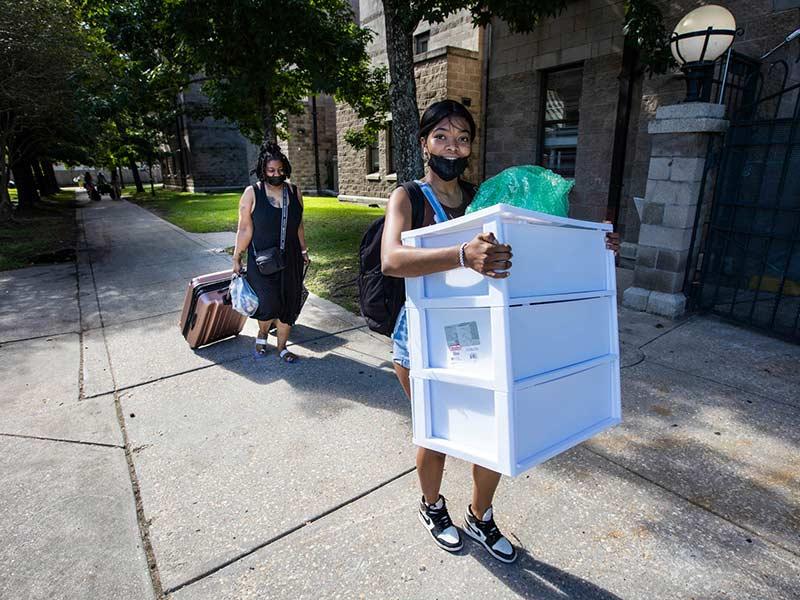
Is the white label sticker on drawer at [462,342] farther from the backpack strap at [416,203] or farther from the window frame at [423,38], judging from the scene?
the window frame at [423,38]

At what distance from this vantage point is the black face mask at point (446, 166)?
1981 millimetres

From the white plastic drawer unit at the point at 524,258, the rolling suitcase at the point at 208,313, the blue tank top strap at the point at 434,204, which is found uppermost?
the blue tank top strap at the point at 434,204

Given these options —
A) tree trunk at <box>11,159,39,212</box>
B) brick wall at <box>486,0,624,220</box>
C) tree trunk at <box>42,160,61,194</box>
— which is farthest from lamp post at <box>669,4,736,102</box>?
tree trunk at <box>42,160,61,194</box>

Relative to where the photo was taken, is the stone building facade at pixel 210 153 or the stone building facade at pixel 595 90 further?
the stone building facade at pixel 210 153

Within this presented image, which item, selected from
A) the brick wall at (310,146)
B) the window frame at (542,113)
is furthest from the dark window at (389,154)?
the brick wall at (310,146)

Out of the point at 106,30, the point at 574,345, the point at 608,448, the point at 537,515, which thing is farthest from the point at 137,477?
the point at 106,30

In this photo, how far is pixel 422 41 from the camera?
575 inches

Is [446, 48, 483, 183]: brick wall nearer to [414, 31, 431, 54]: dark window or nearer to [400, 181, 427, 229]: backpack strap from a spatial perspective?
[414, 31, 431, 54]: dark window

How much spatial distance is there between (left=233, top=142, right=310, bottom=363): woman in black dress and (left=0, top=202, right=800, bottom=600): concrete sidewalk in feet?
1.94

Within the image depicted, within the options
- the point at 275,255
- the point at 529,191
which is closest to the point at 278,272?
the point at 275,255

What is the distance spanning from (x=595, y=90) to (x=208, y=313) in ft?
27.2

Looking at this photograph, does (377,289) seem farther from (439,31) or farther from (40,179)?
(40,179)

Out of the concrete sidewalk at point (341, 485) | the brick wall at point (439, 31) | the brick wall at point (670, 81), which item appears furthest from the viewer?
the brick wall at point (439, 31)

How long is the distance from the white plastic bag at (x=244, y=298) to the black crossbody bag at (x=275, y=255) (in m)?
0.21
